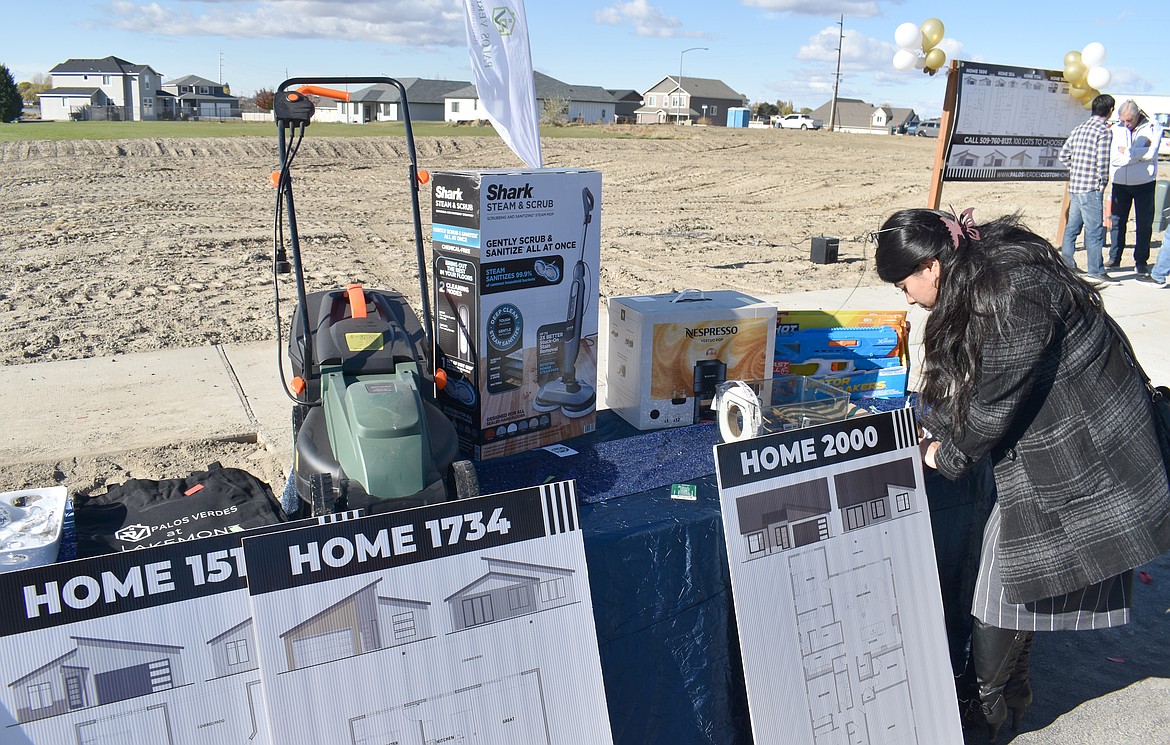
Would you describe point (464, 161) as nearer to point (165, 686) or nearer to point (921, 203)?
point (921, 203)

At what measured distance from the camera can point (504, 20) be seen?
131 inches

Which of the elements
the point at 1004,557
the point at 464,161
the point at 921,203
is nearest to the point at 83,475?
the point at 1004,557

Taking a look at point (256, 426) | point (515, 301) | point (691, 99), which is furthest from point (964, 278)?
point (691, 99)

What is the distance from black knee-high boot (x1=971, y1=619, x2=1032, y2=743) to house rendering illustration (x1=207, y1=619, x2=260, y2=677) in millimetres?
2025

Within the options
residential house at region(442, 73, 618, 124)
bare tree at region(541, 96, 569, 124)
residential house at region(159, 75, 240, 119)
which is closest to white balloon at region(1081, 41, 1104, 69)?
bare tree at region(541, 96, 569, 124)

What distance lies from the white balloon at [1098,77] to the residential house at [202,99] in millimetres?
69907

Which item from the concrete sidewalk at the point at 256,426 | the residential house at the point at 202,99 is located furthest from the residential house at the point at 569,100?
the concrete sidewalk at the point at 256,426

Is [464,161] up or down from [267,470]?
up

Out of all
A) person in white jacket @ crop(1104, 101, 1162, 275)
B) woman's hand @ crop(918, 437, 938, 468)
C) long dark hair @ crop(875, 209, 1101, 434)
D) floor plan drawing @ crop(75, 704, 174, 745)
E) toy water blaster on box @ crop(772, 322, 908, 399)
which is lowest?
floor plan drawing @ crop(75, 704, 174, 745)

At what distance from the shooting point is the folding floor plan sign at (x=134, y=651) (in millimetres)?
1428

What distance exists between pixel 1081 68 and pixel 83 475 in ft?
32.8

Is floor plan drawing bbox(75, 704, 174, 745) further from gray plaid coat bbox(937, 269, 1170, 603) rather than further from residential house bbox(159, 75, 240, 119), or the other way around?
residential house bbox(159, 75, 240, 119)

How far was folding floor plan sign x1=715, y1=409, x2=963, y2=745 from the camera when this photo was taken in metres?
2.09

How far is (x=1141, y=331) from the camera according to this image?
7.63 meters
